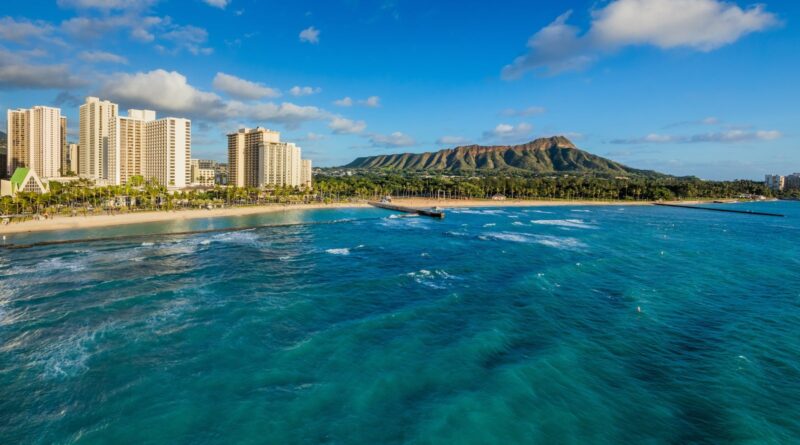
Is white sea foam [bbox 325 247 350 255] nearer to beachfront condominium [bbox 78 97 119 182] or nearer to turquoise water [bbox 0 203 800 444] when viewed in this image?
turquoise water [bbox 0 203 800 444]

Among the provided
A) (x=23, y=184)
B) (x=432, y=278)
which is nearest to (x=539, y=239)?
(x=432, y=278)

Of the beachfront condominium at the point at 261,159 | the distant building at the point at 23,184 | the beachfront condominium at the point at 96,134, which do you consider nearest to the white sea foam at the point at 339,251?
the distant building at the point at 23,184

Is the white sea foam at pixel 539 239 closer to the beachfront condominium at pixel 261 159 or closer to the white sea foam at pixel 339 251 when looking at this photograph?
the white sea foam at pixel 339 251

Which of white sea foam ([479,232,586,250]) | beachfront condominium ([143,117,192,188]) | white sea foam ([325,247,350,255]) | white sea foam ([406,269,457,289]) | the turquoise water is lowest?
the turquoise water

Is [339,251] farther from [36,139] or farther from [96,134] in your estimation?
[36,139]

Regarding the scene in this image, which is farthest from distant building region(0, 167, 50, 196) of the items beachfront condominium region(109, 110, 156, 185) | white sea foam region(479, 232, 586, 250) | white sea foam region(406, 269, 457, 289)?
white sea foam region(406, 269, 457, 289)

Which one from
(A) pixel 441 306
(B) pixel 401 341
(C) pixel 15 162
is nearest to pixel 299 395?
(B) pixel 401 341
